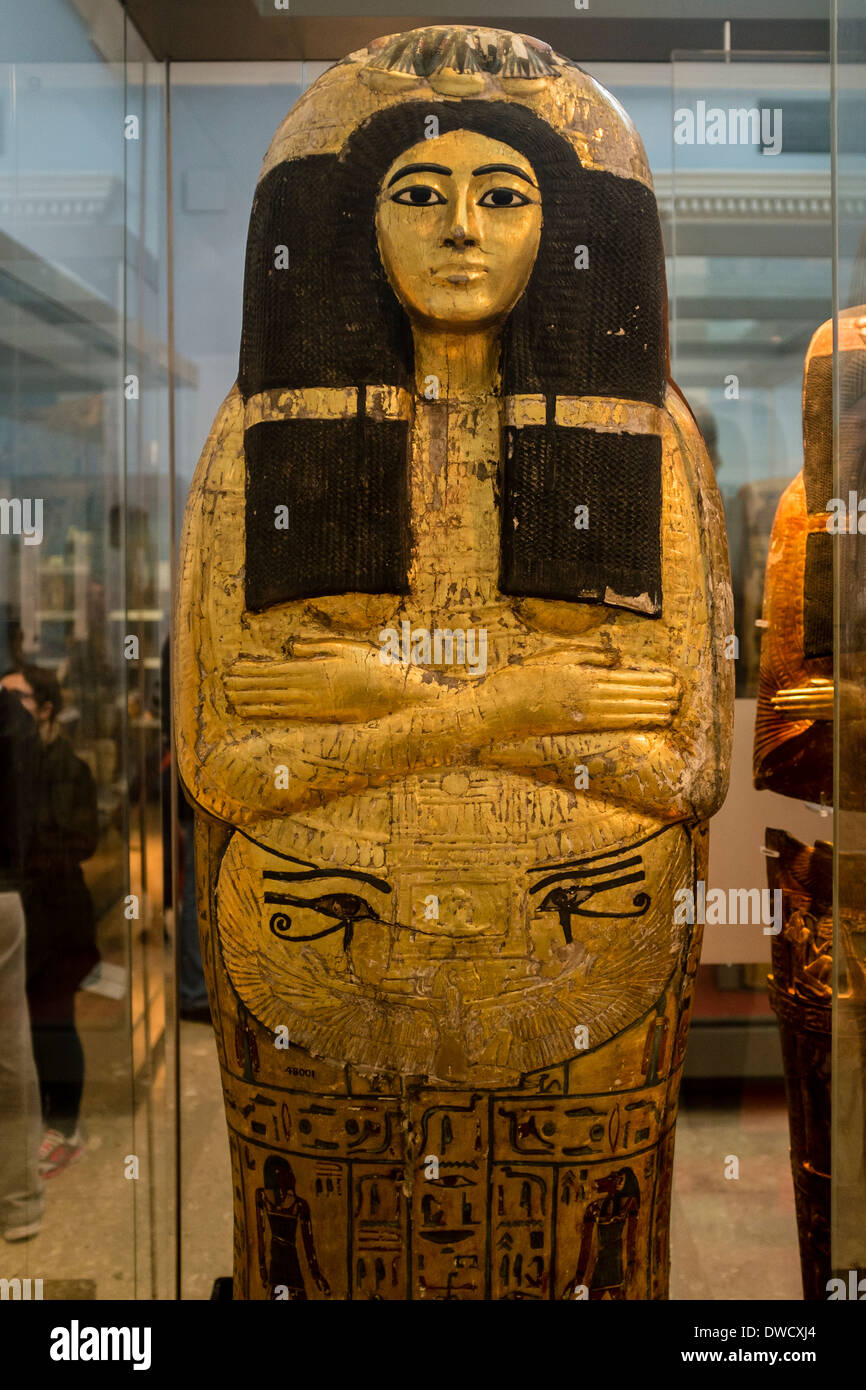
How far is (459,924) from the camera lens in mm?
2395

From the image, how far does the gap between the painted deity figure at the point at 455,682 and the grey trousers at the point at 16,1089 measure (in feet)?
3.38

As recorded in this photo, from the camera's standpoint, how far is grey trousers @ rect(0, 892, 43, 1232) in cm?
318

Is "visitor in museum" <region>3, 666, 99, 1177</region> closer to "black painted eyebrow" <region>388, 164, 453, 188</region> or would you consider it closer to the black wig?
the black wig

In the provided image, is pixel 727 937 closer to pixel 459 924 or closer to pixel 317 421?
pixel 459 924

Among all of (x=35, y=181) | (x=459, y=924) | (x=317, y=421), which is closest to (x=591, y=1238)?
(x=459, y=924)

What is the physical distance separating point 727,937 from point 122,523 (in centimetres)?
239

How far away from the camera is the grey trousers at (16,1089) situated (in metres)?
3.18

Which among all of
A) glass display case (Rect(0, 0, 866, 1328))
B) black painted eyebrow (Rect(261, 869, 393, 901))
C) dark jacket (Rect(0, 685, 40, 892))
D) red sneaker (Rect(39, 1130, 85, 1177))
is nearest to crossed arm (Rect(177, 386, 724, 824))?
black painted eyebrow (Rect(261, 869, 393, 901))

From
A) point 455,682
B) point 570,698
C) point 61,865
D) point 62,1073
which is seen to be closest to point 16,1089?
point 62,1073

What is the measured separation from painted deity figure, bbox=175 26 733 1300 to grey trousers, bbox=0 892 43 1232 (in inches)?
40.6

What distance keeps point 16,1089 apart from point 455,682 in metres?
1.80

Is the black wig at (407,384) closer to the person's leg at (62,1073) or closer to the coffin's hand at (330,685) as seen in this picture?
the coffin's hand at (330,685)

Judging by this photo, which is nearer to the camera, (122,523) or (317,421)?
(317,421)
